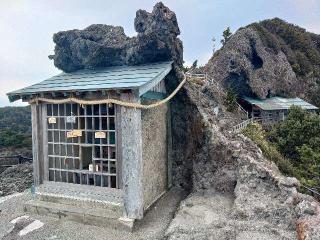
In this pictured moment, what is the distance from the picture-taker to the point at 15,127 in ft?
168

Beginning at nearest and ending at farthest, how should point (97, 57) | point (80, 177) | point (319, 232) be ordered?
point (319, 232) < point (80, 177) < point (97, 57)

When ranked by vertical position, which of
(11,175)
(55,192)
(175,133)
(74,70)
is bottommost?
(11,175)

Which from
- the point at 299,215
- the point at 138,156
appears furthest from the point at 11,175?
the point at 299,215

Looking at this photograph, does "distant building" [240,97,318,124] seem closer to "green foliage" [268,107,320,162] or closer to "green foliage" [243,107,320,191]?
"green foliage" [243,107,320,191]

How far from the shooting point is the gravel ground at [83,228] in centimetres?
855

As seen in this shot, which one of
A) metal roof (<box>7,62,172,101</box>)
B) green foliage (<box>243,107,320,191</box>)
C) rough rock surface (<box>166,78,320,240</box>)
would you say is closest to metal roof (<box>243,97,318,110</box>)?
green foliage (<box>243,107,320,191</box>)

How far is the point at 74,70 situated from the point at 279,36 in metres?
49.7

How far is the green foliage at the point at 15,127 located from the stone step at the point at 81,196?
94.2 feet

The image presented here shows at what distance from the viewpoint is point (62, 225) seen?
30.5 feet

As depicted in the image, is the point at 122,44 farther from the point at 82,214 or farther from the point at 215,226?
the point at 215,226

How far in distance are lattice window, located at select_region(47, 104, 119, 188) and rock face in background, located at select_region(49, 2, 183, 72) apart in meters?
2.77

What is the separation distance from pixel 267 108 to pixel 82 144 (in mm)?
29155

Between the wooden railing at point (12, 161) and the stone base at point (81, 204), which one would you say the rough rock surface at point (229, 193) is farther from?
the wooden railing at point (12, 161)

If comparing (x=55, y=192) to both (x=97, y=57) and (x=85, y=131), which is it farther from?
(x=97, y=57)
